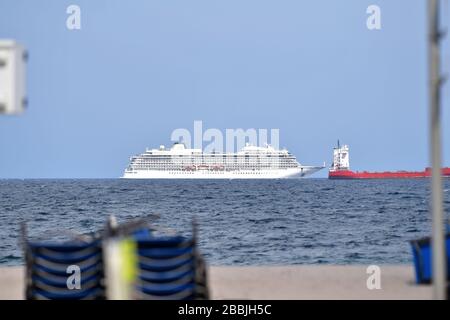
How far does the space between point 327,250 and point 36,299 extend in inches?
769

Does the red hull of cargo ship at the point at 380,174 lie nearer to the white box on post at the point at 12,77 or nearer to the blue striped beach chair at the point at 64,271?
the blue striped beach chair at the point at 64,271

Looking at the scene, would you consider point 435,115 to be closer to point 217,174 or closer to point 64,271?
point 64,271

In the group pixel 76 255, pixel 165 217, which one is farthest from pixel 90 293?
pixel 165 217

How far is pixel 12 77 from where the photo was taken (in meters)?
4.54

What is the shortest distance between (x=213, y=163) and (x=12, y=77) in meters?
127

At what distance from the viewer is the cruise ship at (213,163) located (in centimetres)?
13175

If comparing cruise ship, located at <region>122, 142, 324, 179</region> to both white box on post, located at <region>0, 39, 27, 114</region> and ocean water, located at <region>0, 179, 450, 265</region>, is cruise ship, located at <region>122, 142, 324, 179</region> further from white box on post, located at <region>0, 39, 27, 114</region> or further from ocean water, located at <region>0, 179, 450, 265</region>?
white box on post, located at <region>0, 39, 27, 114</region>

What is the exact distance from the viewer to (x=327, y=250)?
2655cm

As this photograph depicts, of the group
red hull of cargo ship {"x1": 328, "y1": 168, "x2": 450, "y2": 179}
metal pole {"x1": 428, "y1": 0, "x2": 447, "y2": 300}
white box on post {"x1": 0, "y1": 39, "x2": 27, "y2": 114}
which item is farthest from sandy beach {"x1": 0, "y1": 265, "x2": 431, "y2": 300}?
red hull of cargo ship {"x1": 328, "y1": 168, "x2": 450, "y2": 179}

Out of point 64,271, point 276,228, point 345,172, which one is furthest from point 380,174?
point 64,271

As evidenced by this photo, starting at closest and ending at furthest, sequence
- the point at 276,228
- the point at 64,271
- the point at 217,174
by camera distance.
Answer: the point at 64,271 < the point at 276,228 < the point at 217,174

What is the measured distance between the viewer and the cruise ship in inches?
5187

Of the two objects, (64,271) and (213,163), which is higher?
(213,163)
